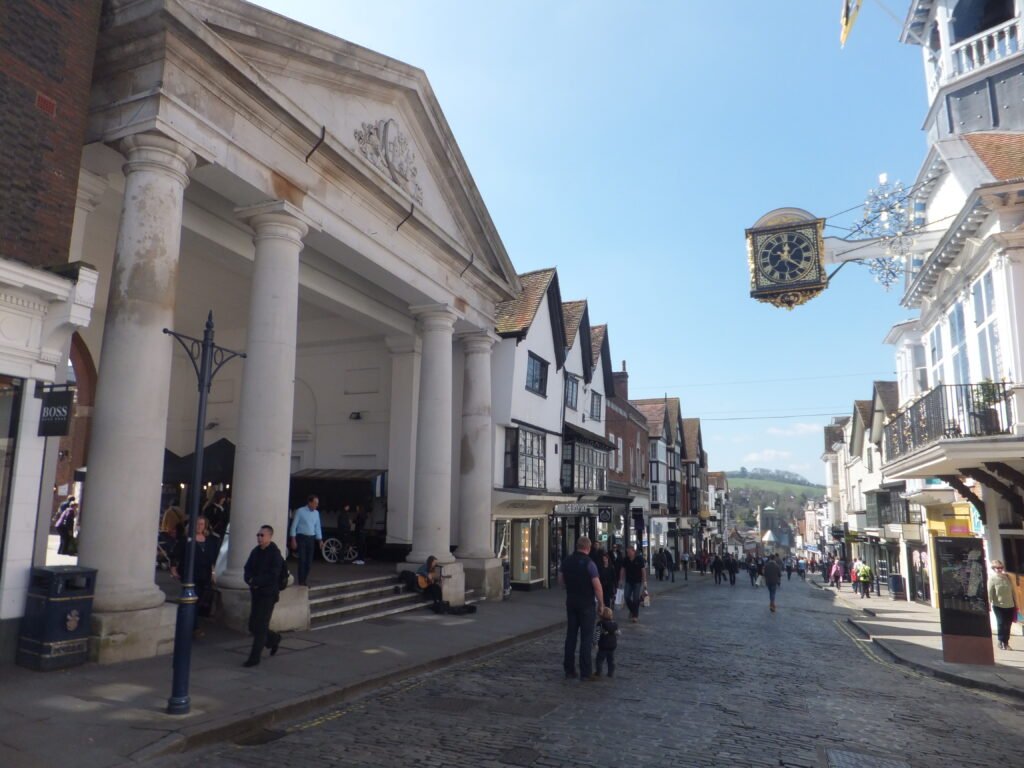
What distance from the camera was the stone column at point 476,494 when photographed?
17000mm

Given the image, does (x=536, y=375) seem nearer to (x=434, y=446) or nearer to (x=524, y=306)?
(x=524, y=306)

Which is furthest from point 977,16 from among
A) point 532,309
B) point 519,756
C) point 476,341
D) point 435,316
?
point 519,756

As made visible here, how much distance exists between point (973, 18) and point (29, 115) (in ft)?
72.3

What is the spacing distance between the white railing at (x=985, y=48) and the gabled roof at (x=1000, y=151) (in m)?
2.40

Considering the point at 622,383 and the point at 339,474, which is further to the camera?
the point at 622,383

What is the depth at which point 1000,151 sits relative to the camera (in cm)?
1529

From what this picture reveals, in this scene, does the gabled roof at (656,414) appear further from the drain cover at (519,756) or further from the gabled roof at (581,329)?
the drain cover at (519,756)

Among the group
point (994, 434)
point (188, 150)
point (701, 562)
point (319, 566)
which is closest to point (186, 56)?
point (188, 150)

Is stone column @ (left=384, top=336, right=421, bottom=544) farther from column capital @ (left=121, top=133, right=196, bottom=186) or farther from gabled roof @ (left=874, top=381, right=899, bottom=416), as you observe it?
gabled roof @ (left=874, top=381, right=899, bottom=416)

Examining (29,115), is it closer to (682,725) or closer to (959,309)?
(682,725)

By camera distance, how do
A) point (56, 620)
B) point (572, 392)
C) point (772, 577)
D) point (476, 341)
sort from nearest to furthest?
point (56, 620) → point (476, 341) → point (772, 577) → point (572, 392)

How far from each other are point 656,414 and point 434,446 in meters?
33.4

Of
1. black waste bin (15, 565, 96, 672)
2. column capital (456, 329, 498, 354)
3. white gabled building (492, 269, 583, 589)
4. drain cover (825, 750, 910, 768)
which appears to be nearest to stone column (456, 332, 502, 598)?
column capital (456, 329, 498, 354)

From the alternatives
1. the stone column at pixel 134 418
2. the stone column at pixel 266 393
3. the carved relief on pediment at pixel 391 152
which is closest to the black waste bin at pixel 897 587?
the carved relief on pediment at pixel 391 152
